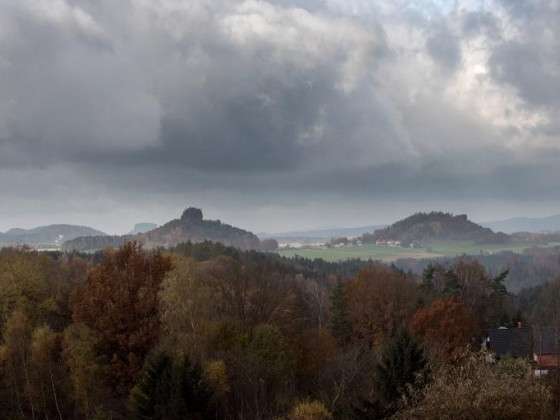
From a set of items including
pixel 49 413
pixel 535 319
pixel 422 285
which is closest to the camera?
pixel 49 413

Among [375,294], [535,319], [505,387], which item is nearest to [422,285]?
[375,294]

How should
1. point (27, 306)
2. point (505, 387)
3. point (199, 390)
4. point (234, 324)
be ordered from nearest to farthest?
1. point (505, 387)
2. point (199, 390)
3. point (234, 324)
4. point (27, 306)

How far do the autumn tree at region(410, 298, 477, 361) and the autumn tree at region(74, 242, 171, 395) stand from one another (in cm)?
2533

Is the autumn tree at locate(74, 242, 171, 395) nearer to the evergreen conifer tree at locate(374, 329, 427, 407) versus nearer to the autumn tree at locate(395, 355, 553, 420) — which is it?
the evergreen conifer tree at locate(374, 329, 427, 407)

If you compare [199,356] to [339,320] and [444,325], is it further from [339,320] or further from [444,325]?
[339,320]

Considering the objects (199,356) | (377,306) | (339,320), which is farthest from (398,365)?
(377,306)

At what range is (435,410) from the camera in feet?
65.9

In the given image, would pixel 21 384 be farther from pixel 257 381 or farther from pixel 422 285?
pixel 422 285

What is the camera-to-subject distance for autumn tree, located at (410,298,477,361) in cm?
5536

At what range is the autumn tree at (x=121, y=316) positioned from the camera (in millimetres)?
43906

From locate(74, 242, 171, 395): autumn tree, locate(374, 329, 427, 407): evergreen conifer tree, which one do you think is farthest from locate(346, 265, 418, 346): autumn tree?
locate(74, 242, 171, 395): autumn tree

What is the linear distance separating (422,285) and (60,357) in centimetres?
5051

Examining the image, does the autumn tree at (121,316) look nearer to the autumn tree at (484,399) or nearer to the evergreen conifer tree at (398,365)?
the evergreen conifer tree at (398,365)

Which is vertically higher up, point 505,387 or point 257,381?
point 505,387
